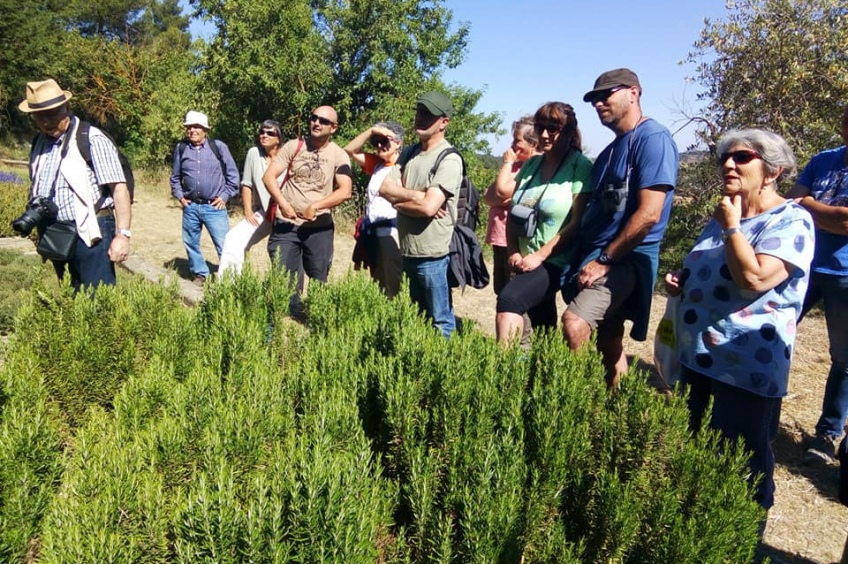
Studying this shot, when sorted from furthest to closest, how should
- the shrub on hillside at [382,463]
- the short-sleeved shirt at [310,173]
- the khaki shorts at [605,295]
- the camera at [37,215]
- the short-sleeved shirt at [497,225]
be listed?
→ the short-sleeved shirt at [497,225] < the short-sleeved shirt at [310,173] < the camera at [37,215] < the khaki shorts at [605,295] < the shrub on hillside at [382,463]

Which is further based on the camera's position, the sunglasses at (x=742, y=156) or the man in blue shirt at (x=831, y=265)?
the man in blue shirt at (x=831, y=265)

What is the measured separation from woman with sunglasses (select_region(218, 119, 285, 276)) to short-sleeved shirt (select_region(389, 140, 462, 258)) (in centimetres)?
166

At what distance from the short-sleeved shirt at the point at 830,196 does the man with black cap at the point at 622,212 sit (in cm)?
114

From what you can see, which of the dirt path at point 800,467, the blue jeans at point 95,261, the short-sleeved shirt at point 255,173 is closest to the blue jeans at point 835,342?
the dirt path at point 800,467

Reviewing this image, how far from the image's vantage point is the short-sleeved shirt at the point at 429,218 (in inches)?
166

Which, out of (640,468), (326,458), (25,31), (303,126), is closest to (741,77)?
(640,468)

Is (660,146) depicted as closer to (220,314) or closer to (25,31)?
(220,314)

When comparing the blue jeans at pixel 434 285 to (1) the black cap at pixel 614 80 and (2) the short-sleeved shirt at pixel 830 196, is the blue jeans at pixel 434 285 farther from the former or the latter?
(2) the short-sleeved shirt at pixel 830 196

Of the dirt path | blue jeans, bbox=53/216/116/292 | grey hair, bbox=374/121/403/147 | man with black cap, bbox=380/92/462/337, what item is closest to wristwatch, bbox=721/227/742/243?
the dirt path

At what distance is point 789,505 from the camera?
137 inches

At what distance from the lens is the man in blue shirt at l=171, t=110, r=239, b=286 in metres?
7.31

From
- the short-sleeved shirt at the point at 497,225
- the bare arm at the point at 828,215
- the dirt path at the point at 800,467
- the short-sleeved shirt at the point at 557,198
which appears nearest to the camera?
the dirt path at the point at 800,467

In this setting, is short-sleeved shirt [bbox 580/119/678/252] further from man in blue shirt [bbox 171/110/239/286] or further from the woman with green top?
man in blue shirt [bbox 171/110/239/286]

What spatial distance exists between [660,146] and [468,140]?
498 inches
